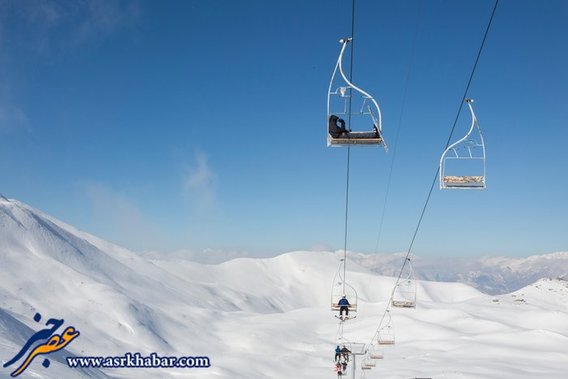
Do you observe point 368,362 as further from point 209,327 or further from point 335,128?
point 335,128

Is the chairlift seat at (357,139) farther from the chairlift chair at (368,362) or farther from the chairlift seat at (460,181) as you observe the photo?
the chairlift chair at (368,362)

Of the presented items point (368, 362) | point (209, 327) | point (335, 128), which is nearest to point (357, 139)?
point (335, 128)

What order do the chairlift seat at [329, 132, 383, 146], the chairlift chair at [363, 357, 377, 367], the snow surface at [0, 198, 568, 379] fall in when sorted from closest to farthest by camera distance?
the chairlift seat at [329, 132, 383, 146] < the chairlift chair at [363, 357, 377, 367] < the snow surface at [0, 198, 568, 379]

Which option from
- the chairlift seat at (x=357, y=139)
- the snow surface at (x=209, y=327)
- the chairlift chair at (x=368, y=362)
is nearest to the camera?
the chairlift seat at (x=357, y=139)

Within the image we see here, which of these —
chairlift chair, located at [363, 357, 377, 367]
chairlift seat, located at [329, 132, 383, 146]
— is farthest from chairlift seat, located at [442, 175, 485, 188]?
chairlift chair, located at [363, 357, 377, 367]

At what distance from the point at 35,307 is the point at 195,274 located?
98107 millimetres

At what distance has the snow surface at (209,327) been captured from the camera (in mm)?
56500

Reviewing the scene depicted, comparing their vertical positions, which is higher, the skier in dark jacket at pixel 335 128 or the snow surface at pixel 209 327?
the snow surface at pixel 209 327

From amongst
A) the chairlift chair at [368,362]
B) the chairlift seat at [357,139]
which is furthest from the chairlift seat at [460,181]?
the chairlift chair at [368,362]

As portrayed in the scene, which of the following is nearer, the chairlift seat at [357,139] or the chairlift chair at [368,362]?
the chairlift seat at [357,139]

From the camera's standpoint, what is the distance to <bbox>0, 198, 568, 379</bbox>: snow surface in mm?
56500

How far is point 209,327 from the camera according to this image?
274 ft

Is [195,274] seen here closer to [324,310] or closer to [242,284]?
[242,284]

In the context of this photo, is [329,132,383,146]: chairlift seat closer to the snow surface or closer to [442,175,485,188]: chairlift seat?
[442,175,485,188]: chairlift seat
